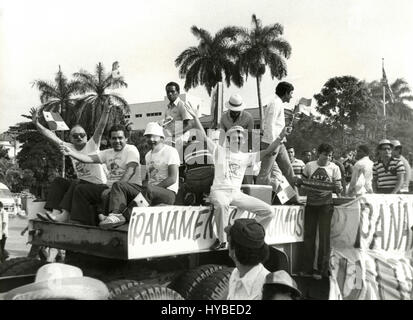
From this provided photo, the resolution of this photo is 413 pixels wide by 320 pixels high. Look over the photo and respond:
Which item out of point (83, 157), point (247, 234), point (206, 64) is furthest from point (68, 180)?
point (206, 64)

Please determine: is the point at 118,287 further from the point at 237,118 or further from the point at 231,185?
the point at 237,118

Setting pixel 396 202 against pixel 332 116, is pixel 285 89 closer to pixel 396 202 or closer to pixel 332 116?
pixel 396 202

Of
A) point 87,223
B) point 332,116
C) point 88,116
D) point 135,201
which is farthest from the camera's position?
point 332,116

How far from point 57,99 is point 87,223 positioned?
27224 millimetres

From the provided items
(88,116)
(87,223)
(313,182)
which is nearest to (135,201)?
(87,223)

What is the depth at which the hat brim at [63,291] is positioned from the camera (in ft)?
10.7

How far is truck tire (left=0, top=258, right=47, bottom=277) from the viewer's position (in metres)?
4.89

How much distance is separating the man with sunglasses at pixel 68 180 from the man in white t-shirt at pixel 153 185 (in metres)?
0.69

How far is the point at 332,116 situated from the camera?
33312 millimetres

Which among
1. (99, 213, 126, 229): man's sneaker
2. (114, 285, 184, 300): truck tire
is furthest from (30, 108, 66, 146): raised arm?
(114, 285, 184, 300): truck tire

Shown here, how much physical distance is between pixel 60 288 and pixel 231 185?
1.91m

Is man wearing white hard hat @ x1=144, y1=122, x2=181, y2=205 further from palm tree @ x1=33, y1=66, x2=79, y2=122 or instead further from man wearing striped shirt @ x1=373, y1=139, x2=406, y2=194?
palm tree @ x1=33, y1=66, x2=79, y2=122

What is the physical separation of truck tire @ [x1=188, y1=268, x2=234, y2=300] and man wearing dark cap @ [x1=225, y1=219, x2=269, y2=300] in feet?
2.79

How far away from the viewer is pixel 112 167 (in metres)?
5.41
